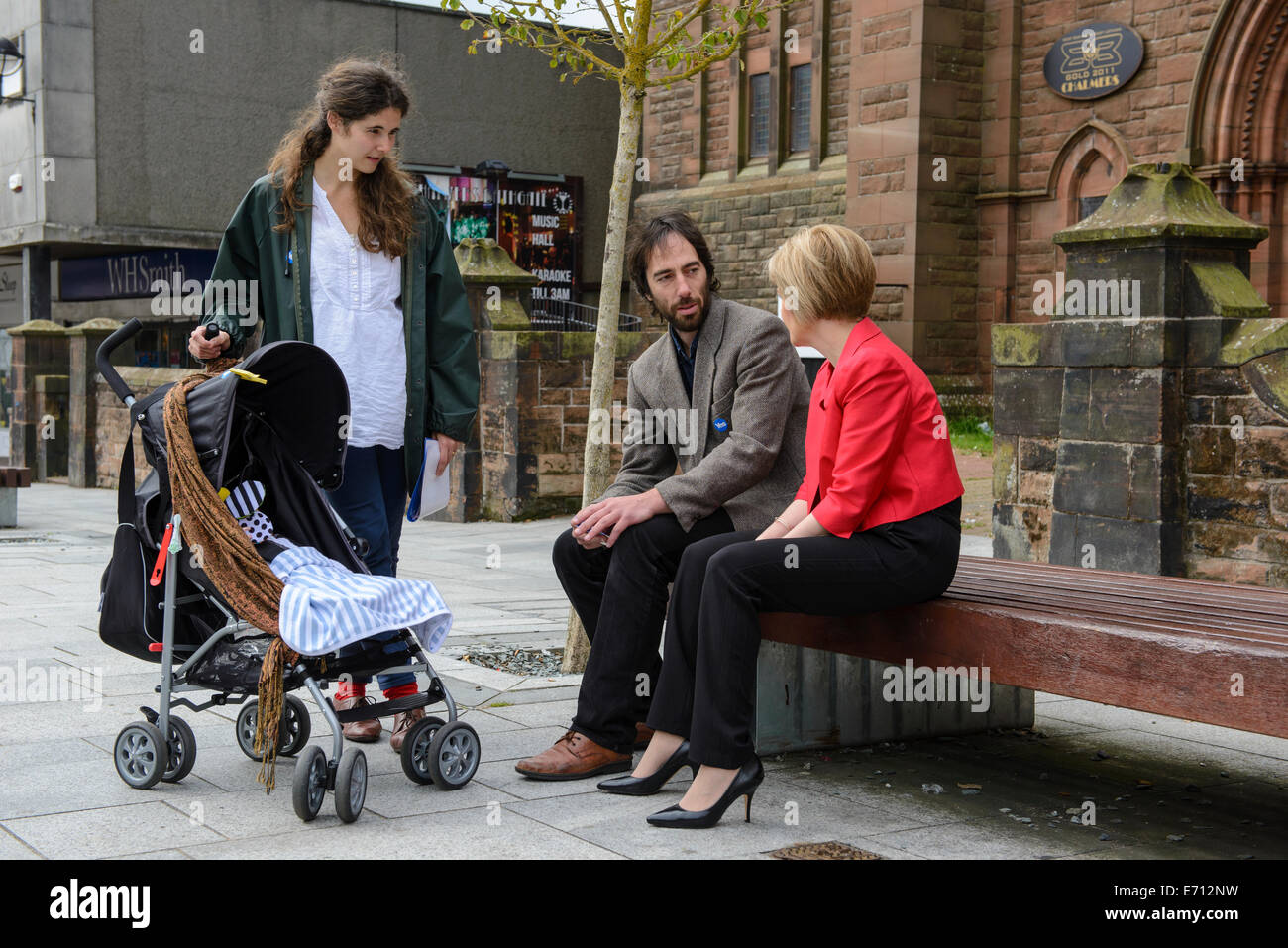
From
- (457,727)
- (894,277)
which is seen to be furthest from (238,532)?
(894,277)

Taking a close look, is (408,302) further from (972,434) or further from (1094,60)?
(1094,60)

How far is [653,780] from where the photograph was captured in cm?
425

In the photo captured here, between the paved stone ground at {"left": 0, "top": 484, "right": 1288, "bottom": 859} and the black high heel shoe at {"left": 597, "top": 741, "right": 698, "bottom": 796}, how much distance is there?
0.03m

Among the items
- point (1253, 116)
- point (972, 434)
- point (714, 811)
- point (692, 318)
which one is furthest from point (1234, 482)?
point (1253, 116)

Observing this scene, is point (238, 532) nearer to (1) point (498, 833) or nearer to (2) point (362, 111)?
(1) point (498, 833)

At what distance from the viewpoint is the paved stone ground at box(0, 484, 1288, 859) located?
3756mm

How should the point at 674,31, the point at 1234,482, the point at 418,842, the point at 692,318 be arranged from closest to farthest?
the point at 418,842
the point at 692,318
the point at 674,31
the point at 1234,482

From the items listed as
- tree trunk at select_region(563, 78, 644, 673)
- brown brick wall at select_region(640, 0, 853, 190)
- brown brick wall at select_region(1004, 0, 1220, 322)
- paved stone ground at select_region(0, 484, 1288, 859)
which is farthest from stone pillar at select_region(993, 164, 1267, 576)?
brown brick wall at select_region(640, 0, 853, 190)

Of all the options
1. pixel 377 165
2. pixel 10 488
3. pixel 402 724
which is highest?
pixel 377 165

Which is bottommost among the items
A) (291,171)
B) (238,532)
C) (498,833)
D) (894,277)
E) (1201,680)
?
(498,833)

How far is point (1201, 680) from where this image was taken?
3.39 m

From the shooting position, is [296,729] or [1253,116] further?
[1253,116]

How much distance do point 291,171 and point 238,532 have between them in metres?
1.25

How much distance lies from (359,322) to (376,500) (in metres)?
0.58
